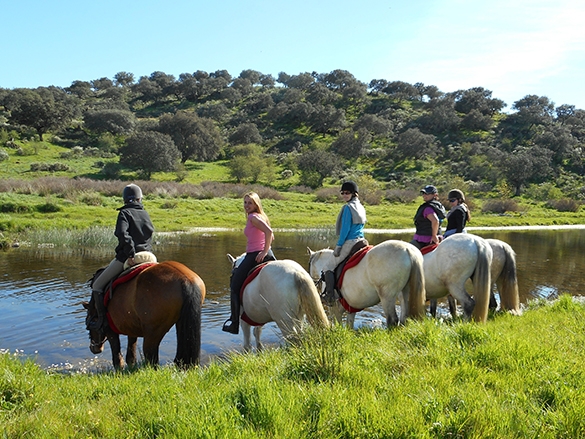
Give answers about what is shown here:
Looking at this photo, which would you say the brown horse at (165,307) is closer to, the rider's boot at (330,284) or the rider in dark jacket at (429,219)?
the rider's boot at (330,284)

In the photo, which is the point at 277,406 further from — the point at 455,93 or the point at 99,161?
the point at 455,93

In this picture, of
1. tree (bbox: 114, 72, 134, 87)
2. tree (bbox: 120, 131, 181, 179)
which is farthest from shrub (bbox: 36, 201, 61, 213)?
tree (bbox: 114, 72, 134, 87)

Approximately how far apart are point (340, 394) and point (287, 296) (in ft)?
11.4

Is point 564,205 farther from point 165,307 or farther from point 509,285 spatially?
point 165,307

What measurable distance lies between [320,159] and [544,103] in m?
85.4

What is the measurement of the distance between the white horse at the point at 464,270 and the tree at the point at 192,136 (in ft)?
227

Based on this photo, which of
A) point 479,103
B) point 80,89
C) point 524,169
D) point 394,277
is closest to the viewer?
point 394,277

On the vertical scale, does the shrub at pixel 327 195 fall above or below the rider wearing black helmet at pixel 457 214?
below

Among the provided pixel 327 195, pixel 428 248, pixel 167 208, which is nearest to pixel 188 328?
pixel 428 248

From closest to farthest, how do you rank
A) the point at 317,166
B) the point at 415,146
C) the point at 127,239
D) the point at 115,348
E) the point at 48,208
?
the point at 127,239 → the point at 115,348 → the point at 48,208 → the point at 317,166 → the point at 415,146

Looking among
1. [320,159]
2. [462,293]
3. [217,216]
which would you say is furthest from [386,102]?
[462,293]

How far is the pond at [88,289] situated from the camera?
995 centimetres

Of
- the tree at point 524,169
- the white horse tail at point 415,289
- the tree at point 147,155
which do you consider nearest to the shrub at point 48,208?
the tree at point 147,155

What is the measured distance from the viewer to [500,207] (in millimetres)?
55625
